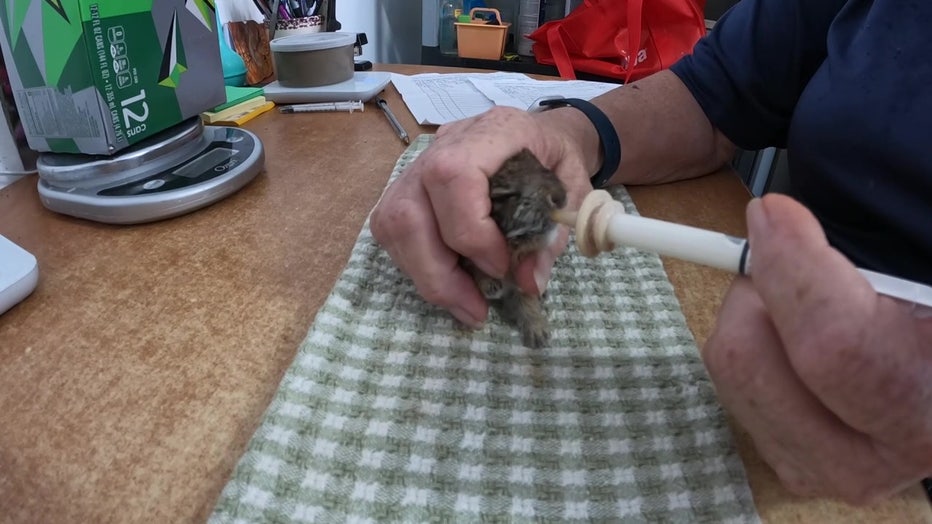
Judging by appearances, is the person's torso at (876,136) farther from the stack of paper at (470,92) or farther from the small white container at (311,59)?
the small white container at (311,59)

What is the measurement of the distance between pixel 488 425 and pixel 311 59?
790 mm

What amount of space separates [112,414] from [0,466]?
59mm

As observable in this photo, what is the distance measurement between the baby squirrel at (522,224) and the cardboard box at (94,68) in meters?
0.41

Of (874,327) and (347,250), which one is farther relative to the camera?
(347,250)

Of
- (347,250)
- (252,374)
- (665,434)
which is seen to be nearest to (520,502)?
(665,434)

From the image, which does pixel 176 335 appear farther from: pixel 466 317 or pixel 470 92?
pixel 470 92

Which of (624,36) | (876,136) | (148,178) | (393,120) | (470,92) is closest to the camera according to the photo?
(876,136)

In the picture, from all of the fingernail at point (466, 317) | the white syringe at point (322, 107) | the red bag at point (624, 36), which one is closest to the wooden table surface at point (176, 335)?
the fingernail at point (466, 317)

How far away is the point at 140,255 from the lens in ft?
1.77

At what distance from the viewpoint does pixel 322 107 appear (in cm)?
95

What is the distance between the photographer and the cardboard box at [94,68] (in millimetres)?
552

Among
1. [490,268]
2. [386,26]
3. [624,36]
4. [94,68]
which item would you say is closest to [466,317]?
[490,268]

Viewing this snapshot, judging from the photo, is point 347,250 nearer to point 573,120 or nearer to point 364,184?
point 364,184

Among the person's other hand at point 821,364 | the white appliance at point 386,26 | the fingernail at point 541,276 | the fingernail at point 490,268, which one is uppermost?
the person's other hand at point 821,364
